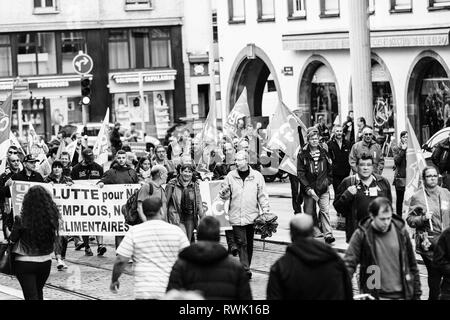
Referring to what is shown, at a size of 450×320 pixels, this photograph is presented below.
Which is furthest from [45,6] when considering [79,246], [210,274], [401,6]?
Result: [210,274]

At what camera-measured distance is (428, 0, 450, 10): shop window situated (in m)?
32.8

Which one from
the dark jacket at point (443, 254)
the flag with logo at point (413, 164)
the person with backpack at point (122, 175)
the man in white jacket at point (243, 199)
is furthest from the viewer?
the person with backpack at point (122, 175)

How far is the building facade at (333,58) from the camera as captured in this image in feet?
112

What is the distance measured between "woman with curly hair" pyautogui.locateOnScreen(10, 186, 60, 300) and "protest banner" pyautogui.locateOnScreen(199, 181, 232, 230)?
7318mm

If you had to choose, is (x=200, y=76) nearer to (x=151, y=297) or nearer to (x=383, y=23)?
(x=383, y=23)

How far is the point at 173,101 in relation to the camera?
60.3 metres

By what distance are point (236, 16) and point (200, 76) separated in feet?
53.8

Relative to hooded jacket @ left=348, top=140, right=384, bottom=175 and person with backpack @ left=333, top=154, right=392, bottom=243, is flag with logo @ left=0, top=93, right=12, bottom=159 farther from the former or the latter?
person with backpack @ left=333, top=154, right=392, bottom=243

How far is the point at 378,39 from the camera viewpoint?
117ft

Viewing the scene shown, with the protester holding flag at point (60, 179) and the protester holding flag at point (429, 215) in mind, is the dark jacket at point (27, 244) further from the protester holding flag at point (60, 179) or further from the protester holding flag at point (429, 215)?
the protester holding flag at point (60, 179)

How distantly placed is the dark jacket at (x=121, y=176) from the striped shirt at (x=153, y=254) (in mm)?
8198

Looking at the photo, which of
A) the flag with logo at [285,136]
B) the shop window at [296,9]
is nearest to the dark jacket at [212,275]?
the flag with logo at [285,136]

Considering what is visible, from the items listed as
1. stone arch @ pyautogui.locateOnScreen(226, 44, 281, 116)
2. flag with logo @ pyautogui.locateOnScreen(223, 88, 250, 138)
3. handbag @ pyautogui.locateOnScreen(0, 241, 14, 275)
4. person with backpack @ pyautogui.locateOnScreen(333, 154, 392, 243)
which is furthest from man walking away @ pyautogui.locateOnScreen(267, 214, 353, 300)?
stone arch @ pyautogui.locateOnScreen(226, 44, 281, 116)
